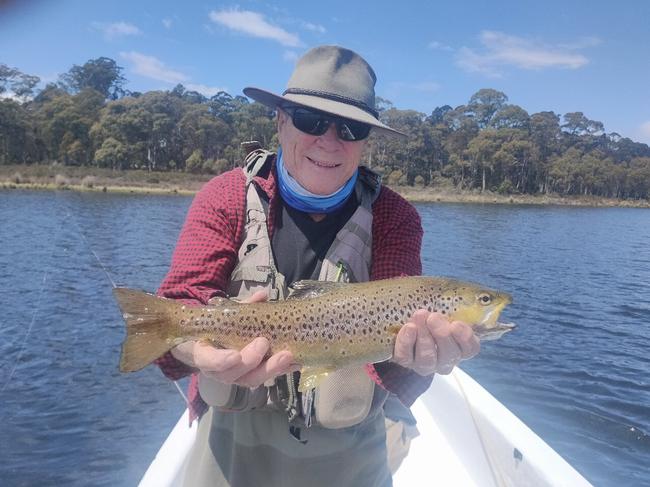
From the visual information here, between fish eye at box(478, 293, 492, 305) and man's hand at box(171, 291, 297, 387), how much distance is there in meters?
1.22

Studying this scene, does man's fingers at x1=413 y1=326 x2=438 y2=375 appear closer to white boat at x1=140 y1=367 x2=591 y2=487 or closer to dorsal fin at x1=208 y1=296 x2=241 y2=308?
dorsal fin at x1=208 y1=296 x2=241 y2=308

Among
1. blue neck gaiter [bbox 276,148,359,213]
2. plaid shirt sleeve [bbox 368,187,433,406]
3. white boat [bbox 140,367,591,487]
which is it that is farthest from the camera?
white boat [bbox 140,367,591,487]

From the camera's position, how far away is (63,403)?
32.6ft

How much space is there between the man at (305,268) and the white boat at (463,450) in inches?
41.5

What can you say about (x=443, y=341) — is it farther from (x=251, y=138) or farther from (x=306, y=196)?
(x=251, y=138)

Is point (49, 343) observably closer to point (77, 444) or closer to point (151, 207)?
point (77, 444)

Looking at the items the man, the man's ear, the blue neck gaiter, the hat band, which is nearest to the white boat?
the man

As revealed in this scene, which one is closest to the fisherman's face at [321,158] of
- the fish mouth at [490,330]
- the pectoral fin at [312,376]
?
the pectoral fin at [312,376]

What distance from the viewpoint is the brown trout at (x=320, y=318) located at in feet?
9.71

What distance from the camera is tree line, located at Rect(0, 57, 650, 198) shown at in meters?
87.6

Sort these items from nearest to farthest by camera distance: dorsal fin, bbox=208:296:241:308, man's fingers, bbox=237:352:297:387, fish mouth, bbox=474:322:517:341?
man's fingers, bbox=237:352:297:387 < dorsal fin, bbox=208:296:241:308 < fish mouth, bbox=474:322:517:341

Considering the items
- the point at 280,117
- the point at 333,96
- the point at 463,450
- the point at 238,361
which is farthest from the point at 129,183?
the point at 238,361

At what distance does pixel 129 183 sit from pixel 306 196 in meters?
80.6

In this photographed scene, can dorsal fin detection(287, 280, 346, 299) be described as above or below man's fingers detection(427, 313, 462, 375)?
above
